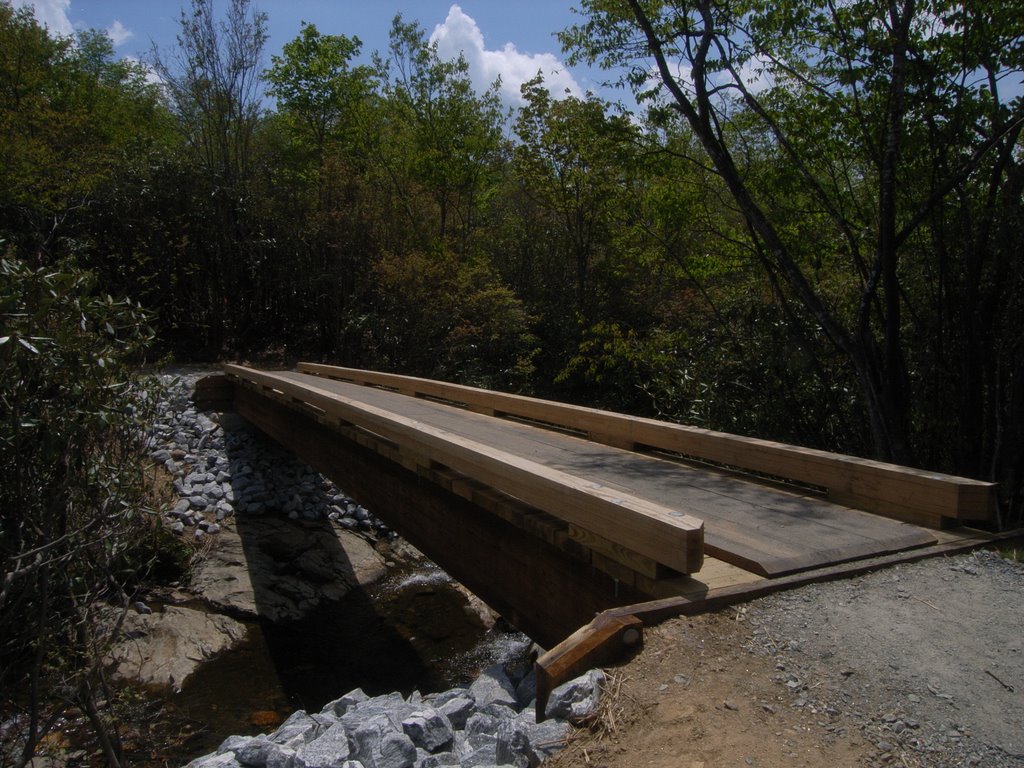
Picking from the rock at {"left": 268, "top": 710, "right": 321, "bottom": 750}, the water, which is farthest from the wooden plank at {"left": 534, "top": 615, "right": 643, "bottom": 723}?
the water

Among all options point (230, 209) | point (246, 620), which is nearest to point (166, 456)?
point (246, 620)

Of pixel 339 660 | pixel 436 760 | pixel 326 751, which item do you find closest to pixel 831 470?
pixel 436 760

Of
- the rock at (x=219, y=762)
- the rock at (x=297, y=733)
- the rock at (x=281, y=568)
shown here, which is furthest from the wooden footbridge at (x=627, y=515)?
the rock at (x=281, y=568)

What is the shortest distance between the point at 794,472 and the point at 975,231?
8.06 feet

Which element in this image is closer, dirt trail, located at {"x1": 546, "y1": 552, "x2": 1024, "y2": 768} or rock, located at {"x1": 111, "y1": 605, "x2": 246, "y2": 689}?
dirt trail, located at {"x1": 546, "y1": 552, "x2": 1024, "y2": 768}

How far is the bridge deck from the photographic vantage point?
3484 millimetres

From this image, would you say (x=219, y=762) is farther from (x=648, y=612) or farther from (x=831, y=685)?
(x=831, y=685)

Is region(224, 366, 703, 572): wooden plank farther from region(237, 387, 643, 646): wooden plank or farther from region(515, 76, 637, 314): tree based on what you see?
region(515, 76, 637, 314): tree

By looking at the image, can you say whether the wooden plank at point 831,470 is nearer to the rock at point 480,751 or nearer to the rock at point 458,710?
the rock at point 458,710

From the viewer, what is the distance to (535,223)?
58.2ft

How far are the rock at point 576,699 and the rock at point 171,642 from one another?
5.70 meters

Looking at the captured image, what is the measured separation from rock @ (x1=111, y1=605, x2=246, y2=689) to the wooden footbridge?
2.52 metres

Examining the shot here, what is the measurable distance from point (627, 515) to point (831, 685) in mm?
999

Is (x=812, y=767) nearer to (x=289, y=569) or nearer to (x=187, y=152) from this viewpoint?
(x=289, y=569)
